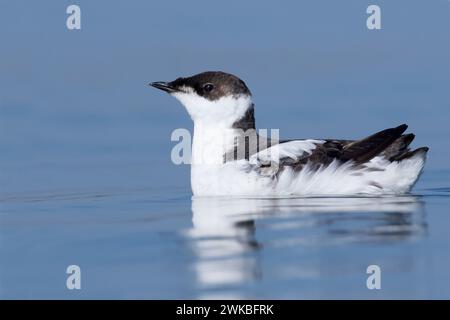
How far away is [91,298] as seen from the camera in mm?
9203

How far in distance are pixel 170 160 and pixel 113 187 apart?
6.72 ft

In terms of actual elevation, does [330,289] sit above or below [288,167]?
below

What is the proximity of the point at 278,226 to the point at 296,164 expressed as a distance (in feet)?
6.72

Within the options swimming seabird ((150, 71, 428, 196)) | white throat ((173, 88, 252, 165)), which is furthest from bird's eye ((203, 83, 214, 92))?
white throat ((173, 88, 252, 165))

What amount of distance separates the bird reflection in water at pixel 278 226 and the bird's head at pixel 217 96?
1.09 m

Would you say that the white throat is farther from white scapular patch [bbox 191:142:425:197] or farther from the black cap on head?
white scapular patch [bbox 191:142:425:197]

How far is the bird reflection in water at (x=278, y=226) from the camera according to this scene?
9922 mm

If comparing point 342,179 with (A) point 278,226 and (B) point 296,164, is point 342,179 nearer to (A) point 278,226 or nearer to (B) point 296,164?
(B) point 296,164

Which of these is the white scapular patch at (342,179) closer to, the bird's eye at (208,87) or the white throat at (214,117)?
the white throat at (214,117)

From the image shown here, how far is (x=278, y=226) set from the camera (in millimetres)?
11492

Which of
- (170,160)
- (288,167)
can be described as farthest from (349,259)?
(170,160)

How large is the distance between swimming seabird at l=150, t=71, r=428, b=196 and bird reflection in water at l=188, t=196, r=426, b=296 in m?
0.21

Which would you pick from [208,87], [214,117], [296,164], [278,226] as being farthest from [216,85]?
[278,226]
